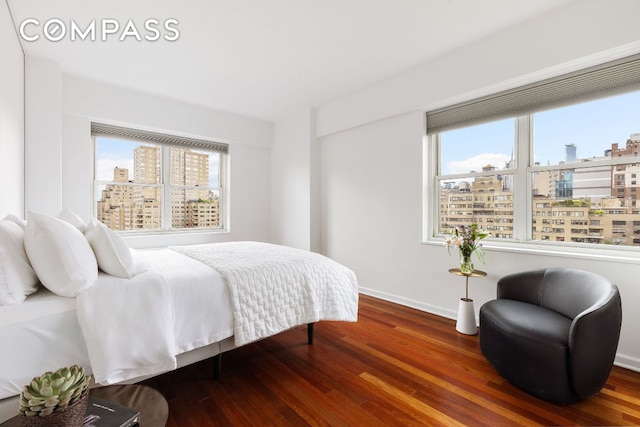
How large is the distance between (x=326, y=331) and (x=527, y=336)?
5.13 ft

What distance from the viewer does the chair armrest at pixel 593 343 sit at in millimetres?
1570

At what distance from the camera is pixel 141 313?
144cm

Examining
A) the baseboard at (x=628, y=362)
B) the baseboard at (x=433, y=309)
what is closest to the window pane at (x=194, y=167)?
the baseboard at (x=433, y=309)

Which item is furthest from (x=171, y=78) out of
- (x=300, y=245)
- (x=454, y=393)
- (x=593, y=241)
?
(x=593, y=241)

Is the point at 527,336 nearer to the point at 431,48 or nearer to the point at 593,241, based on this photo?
the point at 593,241

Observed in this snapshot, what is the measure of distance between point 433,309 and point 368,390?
1.58m

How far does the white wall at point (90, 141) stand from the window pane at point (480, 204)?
2.99 m

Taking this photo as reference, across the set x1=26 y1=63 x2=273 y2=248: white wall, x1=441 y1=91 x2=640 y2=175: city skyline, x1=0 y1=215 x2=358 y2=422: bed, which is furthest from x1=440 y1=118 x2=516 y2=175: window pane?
x1=26 y1=63 x2=273 y2=248: white wall

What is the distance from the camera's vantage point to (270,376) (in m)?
1.96

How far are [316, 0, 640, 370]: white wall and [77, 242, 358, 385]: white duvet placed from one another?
1204 mm

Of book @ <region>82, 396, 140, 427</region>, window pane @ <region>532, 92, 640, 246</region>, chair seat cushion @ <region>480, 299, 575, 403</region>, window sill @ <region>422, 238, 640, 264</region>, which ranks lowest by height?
chair seat cushion @ <region>480, 299, 575, 403</region>

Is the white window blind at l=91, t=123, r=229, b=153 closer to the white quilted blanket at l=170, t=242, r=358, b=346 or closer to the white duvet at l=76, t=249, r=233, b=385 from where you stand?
the white quilted blanket at l=170, t=242, r=358, b=346

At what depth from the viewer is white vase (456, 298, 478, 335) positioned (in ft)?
8.51

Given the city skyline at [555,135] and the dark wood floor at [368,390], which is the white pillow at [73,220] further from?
the city skyline at [555,135]
